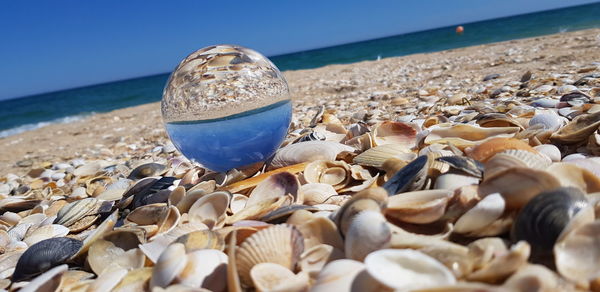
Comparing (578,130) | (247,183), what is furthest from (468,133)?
(247,183)

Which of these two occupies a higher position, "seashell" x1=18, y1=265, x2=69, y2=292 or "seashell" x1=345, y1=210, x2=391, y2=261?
"seashell" x1=345, y1=210, x2=391, y2=261

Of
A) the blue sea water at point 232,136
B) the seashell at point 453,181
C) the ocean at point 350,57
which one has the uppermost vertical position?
the blue sea water at point 232,136

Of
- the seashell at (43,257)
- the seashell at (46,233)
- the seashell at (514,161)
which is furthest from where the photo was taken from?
the seashell at (46,233)

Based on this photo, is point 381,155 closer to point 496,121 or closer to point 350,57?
point 496,121

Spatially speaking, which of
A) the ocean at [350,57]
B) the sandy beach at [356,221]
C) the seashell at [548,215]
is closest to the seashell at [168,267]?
the sandy beach at [356,221]

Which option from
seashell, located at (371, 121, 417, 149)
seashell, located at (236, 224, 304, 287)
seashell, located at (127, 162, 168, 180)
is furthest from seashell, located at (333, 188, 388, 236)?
seashell, located at (127, 162, 168, 180)

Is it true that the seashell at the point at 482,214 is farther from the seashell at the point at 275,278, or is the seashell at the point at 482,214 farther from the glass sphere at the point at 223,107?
the glass sphere at the point at 223,107

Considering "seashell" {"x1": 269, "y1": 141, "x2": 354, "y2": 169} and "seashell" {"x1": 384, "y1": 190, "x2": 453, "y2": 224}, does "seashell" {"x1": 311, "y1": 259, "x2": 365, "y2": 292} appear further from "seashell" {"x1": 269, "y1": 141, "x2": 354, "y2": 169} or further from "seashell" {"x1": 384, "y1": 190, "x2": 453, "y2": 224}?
"seashell" {"x1": 269, "y1": 141, "x2": 354, "y2": 169}
